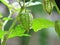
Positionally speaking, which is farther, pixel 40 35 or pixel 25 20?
pixel 40 35

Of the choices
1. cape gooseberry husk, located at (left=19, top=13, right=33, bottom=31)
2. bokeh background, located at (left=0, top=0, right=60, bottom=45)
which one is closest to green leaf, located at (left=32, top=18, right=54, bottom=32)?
cape gooseberry husk, located at (left=19, top=13, right=33, bottom=31)

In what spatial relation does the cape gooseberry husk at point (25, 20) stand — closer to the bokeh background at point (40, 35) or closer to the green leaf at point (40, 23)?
the green leaf at point (40, 23)

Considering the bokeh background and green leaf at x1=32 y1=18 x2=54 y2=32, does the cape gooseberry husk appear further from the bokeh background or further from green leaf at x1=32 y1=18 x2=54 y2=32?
the bokeh background

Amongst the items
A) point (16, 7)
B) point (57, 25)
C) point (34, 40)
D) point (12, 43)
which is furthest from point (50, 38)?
point (57, 25)

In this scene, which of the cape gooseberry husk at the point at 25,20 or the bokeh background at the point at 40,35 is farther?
→ the bokeh background at the point at 40,35

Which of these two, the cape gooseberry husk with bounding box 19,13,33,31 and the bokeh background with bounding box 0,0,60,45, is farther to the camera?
the bokeh background with bounding box 0,0,60,45

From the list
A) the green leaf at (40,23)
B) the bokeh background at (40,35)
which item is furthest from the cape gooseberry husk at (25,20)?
the bokeh background at (40,35)

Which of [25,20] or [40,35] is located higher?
[25,20]

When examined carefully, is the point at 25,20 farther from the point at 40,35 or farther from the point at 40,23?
the point at 40,35

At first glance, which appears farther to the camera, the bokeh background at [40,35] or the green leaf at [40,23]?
the bokeh background at [40,35]

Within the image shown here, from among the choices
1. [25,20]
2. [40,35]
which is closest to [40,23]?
[25,20]

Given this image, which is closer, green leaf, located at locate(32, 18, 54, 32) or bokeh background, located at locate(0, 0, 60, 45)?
green leaf, located at locate(32, 18, 54, 32)
